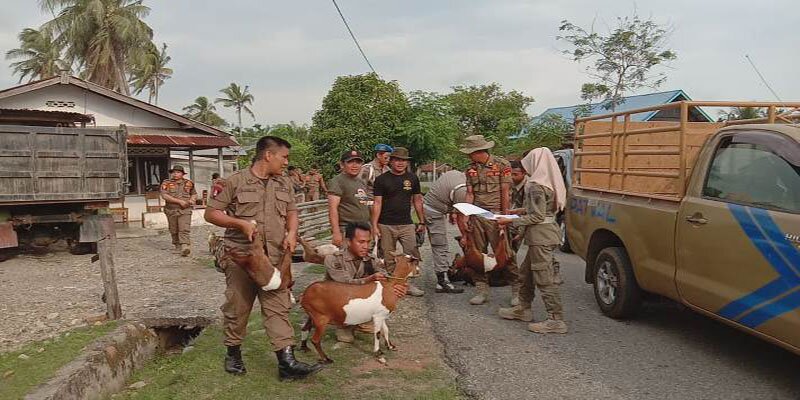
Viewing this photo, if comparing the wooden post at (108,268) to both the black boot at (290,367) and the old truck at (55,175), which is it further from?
the old truck at (55,175)

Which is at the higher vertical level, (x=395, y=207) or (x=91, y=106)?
(x=91, y=106)

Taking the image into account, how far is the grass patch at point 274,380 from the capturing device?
387cm

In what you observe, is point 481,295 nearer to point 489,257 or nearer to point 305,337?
point 489,257

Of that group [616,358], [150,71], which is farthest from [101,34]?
[616,358]

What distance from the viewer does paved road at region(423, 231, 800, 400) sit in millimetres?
3912

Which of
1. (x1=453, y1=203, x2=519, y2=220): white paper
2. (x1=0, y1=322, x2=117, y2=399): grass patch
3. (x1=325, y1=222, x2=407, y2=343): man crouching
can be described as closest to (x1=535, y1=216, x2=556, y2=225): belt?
(x1=453, y1=203, x2=519, y2=220): white paper

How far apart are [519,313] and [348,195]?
207 centimetres

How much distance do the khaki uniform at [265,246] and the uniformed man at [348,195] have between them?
1.86 meters

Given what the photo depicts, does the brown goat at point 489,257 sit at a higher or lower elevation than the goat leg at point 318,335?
higher

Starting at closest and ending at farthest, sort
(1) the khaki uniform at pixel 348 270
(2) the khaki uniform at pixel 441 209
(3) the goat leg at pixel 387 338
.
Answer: (3) the goat leg at pixel 387 338, (1) the khaki uniform at pixel 348 270, (2) the khaki uniform at pixel 441 209

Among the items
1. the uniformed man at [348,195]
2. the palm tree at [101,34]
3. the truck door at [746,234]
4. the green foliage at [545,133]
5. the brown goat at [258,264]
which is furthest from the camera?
the palm tree at [101,34]

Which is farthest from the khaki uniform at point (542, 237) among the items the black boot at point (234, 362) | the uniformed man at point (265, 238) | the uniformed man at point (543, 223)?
the black boot at point (234, 362)

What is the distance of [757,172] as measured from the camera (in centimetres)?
404

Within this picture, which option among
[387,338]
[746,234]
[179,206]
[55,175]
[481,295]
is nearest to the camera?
[746,234]
